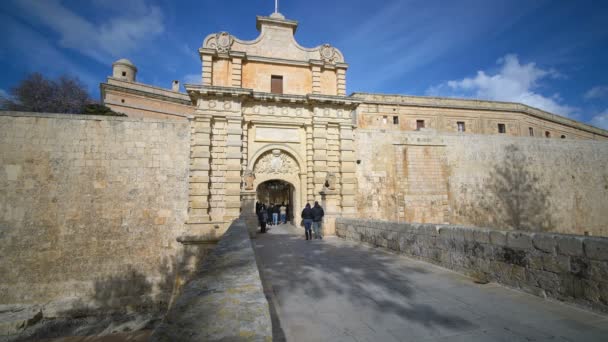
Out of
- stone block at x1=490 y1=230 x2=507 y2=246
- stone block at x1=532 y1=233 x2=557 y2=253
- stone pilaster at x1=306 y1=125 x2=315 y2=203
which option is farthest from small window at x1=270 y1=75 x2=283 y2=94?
stone block at x1=532 y1=233 x2=557 y2=253

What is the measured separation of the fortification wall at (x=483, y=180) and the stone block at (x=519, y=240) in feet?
31.5

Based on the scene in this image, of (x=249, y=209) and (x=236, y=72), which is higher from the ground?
(x=236, y=72)

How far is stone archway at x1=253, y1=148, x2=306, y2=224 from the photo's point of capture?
484 inches

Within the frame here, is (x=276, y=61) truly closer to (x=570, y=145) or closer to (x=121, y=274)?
(x=121, y=274)

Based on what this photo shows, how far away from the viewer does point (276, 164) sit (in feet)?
40.8

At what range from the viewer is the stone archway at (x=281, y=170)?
484 inches

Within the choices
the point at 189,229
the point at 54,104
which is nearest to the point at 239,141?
the point at 189,229

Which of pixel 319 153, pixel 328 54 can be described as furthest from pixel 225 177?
pixel 328 54

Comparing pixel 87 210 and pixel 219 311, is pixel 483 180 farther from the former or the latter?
pixel 87 210

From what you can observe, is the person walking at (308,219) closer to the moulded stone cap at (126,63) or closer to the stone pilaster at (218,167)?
the stone pilaster at (218,167)

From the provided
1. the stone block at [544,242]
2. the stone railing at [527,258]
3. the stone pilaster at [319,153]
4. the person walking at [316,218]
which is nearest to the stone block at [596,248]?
the stone railing at [527,258]

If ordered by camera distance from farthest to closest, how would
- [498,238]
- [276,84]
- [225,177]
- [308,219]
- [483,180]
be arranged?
[483,180]
[276,84]
[225,177]
[308,219]
[498,238]

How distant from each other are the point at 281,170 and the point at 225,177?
244 centimetres

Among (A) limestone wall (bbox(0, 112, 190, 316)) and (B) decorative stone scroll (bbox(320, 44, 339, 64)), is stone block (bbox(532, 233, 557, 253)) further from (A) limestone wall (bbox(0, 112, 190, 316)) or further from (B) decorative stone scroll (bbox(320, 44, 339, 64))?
(B) decorative stone scroll (bbox(320, 44, 339, 64))
